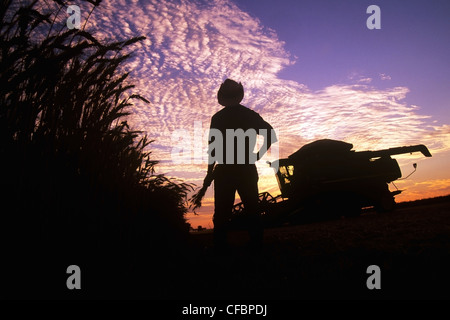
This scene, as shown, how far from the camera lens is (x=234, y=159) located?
3.30 metres

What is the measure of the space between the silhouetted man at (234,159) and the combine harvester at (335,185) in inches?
212

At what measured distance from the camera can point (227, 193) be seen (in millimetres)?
3285

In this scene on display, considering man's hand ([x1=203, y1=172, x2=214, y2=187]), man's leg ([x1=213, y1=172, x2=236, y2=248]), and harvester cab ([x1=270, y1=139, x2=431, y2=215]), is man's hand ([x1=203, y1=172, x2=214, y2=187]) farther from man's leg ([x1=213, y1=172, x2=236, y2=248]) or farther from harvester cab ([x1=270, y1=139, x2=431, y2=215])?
harvester cab ([x1=270, y1=139, x2=431, y2=215])

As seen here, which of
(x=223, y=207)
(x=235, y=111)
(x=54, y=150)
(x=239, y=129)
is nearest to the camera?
(x=54, y=150)

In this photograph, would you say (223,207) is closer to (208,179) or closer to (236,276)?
(208,179)

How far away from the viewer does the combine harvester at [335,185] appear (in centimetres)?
907

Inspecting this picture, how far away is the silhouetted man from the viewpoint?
3270mm

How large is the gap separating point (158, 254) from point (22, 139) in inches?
66.4

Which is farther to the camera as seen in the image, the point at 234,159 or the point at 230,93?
the point at 230,93

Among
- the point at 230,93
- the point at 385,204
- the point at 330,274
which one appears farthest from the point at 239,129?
the point at 385,204

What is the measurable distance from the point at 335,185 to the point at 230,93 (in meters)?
6.86

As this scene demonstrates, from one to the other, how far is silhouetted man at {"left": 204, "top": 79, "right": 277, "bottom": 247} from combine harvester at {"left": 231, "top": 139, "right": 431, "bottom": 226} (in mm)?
Answer: 5388

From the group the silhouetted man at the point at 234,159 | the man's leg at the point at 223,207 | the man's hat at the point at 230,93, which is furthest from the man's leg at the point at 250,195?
the man's hat at the point at 230,93
